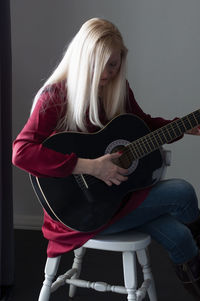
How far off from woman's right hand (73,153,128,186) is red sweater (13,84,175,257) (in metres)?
0.03

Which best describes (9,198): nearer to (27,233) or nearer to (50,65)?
(27,233)

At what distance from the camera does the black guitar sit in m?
1.30

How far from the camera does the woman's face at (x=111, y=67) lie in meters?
1.35

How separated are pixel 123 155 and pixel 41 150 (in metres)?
0.26

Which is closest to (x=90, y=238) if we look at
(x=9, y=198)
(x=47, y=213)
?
(x=47, y=213)

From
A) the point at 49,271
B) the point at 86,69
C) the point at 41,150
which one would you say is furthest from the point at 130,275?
the point at 86,69

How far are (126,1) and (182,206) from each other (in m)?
1.42

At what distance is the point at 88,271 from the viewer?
201 centimetres

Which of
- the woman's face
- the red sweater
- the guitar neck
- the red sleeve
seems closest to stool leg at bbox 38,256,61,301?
the red sweater

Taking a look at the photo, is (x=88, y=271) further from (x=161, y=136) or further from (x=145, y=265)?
(x=161, y=136)

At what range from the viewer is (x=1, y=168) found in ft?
5.73

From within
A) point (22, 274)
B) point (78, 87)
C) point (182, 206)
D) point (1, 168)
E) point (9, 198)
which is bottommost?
point (22, 274)

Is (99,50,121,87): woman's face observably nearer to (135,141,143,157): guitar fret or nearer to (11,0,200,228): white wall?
(135,141,143,157): guitar fret

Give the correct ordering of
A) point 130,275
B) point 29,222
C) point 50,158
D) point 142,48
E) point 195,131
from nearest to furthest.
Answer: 1. point 50,158
2. point 130,275
3. point 195,131
4. point 142,48
5. point 29,222
